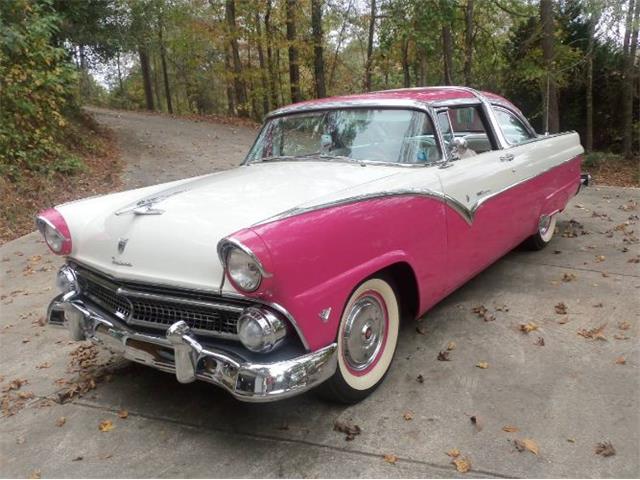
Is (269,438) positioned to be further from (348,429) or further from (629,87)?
(629,87)

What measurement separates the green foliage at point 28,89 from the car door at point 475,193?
22.6 ft

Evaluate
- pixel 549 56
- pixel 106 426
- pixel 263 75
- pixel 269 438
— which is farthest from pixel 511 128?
pixel 263 75

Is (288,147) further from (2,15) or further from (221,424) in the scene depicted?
(2,15)

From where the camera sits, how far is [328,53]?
83.1 ft

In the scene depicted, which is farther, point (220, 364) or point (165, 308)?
point (165, 308)

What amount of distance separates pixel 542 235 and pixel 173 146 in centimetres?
990

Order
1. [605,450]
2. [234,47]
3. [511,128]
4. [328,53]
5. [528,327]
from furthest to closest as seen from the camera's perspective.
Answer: [328,53], [234,47], [511,128], [528,327], [605,450]

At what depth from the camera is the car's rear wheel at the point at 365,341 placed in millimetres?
2828

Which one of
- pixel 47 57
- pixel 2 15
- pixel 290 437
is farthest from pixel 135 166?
pixel 290 437

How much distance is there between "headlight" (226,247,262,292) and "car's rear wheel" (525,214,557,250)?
12.3 feet

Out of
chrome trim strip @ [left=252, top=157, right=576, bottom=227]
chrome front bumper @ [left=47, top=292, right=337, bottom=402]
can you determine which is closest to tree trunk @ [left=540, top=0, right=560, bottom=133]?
chrome trim strip @ [left=252, top=157, right=576, bottom=227]

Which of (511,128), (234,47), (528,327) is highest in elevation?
(234,47)

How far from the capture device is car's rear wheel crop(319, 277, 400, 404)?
2828 mm

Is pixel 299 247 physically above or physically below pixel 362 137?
below
